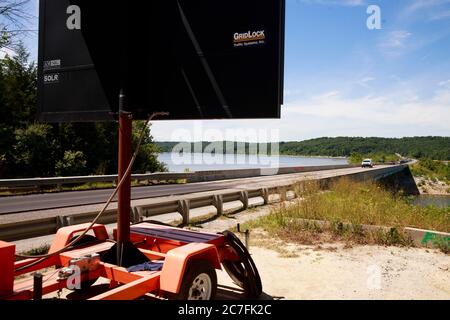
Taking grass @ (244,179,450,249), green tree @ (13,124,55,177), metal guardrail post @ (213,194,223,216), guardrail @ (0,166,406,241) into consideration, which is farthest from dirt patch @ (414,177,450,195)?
metal guardrail post @ (213,194,223,216)

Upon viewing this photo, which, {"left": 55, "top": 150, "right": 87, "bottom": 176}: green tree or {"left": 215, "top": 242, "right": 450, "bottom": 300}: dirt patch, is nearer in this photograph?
{"left": 215, "top": 242, "right": 450, "bottom": 300}: dirt patch

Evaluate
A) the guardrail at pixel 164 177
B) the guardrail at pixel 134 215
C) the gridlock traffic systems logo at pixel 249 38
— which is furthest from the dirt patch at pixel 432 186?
the gridlock traffic systems logo at pixel 249 38

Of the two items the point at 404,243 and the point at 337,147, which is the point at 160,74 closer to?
the point at 404,243

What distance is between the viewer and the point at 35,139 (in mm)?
27188

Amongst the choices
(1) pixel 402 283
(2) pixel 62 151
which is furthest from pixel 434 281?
(2) pixel 62 151

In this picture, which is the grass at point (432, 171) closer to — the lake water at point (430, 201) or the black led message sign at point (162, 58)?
the lake water at point (430, 201)

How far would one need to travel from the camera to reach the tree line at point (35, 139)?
26.6m

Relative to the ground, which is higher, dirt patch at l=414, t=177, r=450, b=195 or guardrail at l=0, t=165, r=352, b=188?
guardrail at l=0, t=165, r=352, b=188

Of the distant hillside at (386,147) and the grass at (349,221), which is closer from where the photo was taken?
the grass at (349,221)

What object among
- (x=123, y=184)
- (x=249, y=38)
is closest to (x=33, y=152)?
(x=123, y=184)

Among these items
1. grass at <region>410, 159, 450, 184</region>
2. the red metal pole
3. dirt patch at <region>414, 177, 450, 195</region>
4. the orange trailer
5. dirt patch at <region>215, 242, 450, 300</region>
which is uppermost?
the red metal pole

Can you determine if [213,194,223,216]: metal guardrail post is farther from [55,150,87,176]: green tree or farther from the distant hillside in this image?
the distant hillside

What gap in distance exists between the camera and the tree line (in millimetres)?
26625

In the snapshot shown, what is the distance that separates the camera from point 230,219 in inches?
448
